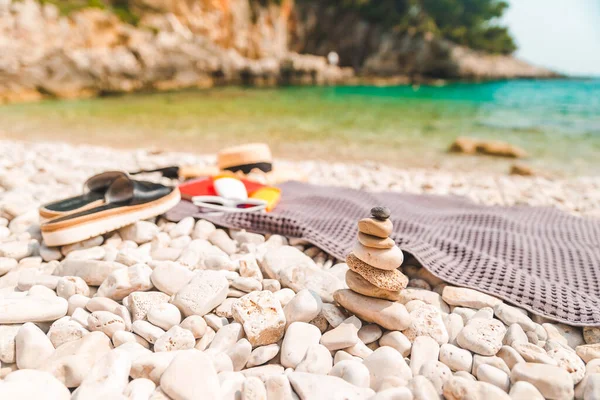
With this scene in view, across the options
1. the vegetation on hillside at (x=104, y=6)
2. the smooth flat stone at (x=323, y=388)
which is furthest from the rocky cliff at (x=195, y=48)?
the smooth flat stone at (x=323, y=388)

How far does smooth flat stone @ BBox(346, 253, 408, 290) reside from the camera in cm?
137

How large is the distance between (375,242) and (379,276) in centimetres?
12

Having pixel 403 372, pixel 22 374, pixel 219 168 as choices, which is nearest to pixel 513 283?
pixel 403 372

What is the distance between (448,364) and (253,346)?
603 mm

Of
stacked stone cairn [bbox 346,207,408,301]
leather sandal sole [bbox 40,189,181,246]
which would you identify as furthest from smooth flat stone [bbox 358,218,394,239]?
leather sandal sole [bbox 40,189,181,246]

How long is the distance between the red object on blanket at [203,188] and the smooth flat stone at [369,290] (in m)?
1.33

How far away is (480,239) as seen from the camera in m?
2.16

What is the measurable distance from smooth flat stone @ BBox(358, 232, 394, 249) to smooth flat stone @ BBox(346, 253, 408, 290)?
3.3 inches

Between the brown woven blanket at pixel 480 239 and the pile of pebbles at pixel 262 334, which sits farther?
the brown woven blanket at pixel 480 239

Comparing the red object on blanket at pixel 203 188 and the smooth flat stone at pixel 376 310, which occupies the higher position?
the red object on blanket at pixel 203 188

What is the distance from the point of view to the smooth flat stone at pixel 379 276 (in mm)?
1366

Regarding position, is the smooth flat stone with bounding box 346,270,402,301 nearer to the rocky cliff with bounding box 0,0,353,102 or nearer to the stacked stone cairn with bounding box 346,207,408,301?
the stacked stone cairn with bounding box 346,207,408,301

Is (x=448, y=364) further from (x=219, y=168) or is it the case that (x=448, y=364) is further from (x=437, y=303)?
(x=219, y=168)

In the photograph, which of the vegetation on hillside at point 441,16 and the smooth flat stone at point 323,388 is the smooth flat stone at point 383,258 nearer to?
the smooth flat stone at point 323,388
